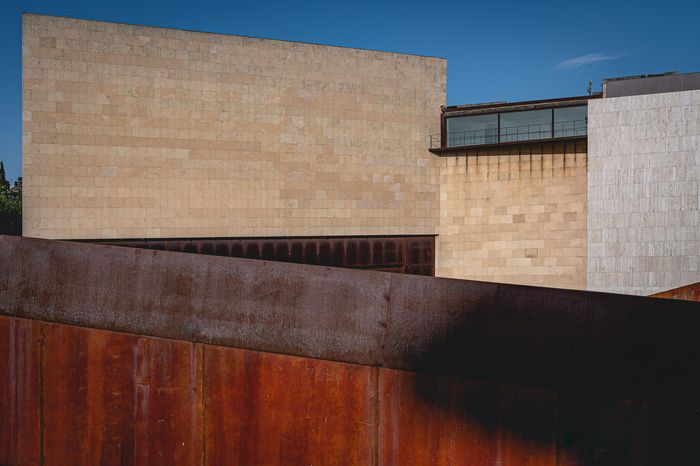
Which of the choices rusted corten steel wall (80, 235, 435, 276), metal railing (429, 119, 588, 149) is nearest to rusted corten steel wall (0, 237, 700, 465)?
rusted corten steel wall (80, 235, 435, 276)

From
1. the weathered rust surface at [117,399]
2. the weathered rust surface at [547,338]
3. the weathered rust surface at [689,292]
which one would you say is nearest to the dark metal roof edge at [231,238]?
the weathered rust surface at [689,292]

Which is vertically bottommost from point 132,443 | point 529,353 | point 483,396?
point 132,443

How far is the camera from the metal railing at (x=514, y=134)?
18.6 metres

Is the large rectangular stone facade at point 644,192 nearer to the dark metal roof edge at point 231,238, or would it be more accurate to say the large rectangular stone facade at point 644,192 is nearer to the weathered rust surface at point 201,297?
the dark metal roof edge at point 231,238

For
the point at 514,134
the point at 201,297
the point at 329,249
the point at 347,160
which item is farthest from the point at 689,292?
the point at 347,160

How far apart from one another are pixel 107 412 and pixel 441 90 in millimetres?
20246

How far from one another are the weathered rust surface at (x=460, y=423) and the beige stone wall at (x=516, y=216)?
16639mm

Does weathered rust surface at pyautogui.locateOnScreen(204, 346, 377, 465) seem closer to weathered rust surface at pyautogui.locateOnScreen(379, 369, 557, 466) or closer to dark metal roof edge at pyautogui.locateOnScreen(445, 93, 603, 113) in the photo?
weathered rust surface at pyautogui.locateOnScreen(379, 369, 557, 466)

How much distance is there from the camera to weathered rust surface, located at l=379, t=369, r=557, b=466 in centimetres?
361

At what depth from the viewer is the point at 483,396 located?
3672 millimetres

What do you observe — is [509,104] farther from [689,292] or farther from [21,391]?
[21,391]

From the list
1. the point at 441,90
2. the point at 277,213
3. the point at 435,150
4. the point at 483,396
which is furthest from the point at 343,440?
the point at 441,90

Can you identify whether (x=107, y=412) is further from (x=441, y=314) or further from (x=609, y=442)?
(x=609, y=442)

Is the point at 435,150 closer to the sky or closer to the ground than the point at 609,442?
closer to the sky
